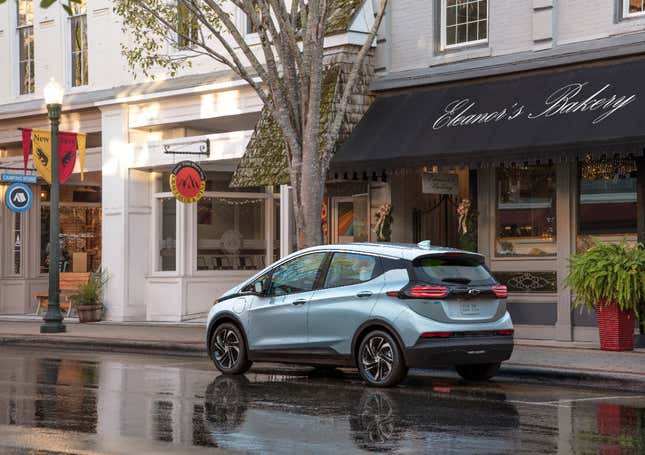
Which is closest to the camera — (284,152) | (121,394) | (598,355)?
(121,394)

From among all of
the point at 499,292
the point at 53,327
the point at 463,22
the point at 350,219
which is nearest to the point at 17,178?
the point at 53,327

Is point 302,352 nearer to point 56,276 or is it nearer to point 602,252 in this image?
point 602,252

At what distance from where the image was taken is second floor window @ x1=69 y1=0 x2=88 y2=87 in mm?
25969

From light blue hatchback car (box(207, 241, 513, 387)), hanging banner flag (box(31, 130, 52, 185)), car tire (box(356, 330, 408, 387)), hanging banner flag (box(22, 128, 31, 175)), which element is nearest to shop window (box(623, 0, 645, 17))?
light blue hatchback car (box(207, 241, 513, 387))

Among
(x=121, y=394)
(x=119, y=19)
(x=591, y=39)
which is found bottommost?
(x=121, y=394)

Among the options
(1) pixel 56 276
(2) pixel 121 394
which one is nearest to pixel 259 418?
(2) pixel 121 394

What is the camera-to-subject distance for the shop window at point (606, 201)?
17.0m

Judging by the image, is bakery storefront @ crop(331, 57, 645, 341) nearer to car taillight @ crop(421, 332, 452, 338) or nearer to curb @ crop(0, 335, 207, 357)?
curb @ crop(0, 335, 207, 357)

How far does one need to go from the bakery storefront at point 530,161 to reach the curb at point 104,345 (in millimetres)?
3785

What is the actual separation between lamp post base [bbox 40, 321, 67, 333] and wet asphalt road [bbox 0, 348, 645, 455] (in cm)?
769

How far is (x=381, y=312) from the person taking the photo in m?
12.6

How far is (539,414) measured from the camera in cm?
1059

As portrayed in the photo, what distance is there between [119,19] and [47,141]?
3041 mm

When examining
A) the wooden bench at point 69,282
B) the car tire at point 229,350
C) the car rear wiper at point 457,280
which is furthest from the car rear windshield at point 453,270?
the wooden bench at point 69,282
